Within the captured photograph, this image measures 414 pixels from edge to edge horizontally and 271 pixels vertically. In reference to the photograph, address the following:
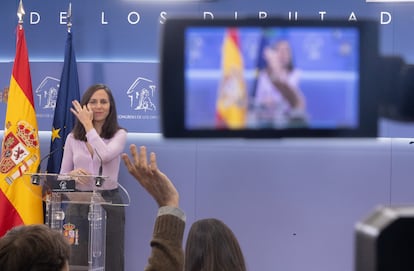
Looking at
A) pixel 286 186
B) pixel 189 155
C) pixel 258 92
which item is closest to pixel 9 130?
pixel 189 155

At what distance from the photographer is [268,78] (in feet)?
1.82

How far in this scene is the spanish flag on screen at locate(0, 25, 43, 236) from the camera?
4.71m

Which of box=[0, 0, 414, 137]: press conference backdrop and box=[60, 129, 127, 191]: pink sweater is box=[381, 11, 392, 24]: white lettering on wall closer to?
box=[0, 0, 414, 137]: press conference backdrop

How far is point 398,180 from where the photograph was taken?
486 centimetres

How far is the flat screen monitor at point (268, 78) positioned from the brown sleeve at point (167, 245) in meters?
0.77

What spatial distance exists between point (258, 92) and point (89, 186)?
3069 mm

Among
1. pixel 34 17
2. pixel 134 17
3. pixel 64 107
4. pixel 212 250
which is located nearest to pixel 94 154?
pixel 64 107

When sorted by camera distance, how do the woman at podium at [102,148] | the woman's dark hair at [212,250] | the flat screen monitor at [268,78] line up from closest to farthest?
the flat screen monitor at [268,78]
the woman's dark hair at [212,250]
the woman at podium at [102,148]

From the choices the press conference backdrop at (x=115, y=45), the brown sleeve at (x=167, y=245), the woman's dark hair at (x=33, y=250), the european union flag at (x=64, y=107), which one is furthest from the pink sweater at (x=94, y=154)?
the brown sleeve at (x=167, y=245)

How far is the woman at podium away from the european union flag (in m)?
0.39

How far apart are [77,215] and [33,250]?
87.1 inches

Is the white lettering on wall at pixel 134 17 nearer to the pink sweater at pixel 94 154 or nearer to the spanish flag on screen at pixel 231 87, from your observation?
the pink sweater at pixel 94 154

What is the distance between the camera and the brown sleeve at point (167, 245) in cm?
131

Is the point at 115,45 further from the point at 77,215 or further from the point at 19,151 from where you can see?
the point at 77,215
